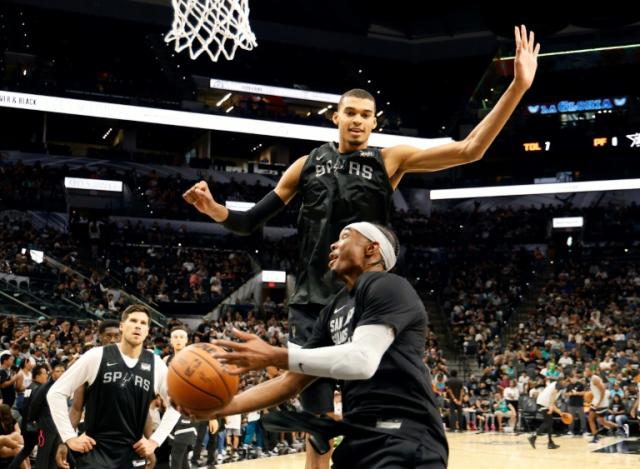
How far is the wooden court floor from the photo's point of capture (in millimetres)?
12484


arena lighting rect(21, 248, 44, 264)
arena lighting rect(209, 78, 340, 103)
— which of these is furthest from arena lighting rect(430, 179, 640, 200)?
arena lighting rect(21, 248, 44, 264)

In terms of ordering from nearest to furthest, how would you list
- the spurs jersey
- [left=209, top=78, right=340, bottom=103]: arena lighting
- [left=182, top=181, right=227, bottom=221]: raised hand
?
[left=182, top=181, right=227, bottom=221]: raised hand < the spurs jersey < [left=209, top=78, right=340, bottom=103]: arena lighting

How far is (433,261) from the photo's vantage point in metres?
31.0

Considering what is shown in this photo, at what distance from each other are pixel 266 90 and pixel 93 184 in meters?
8.22

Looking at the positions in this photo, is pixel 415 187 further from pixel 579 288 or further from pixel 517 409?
pixel 517 409

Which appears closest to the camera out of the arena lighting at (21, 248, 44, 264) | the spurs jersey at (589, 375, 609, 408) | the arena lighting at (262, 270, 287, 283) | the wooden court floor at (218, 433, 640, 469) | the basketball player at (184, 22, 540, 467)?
the basketball player at (184, 22, 540, 467)

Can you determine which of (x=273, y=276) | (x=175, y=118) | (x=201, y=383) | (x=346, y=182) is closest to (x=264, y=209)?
(x=346, y=182)

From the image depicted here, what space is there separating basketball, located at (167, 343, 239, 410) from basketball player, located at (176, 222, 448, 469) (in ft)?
0.25

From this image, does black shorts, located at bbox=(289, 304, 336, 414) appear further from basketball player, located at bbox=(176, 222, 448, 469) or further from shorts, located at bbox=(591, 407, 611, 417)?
shorts, located at bbox=(591, 407, 611, 417)

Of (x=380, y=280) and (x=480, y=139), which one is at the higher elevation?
(x=480, y=139)

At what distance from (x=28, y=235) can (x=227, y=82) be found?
37.5 feet

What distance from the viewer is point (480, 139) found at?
3654 mm

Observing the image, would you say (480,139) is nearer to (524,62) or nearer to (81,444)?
(524,62)

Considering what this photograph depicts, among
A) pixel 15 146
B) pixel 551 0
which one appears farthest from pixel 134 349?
pixel 15 146
